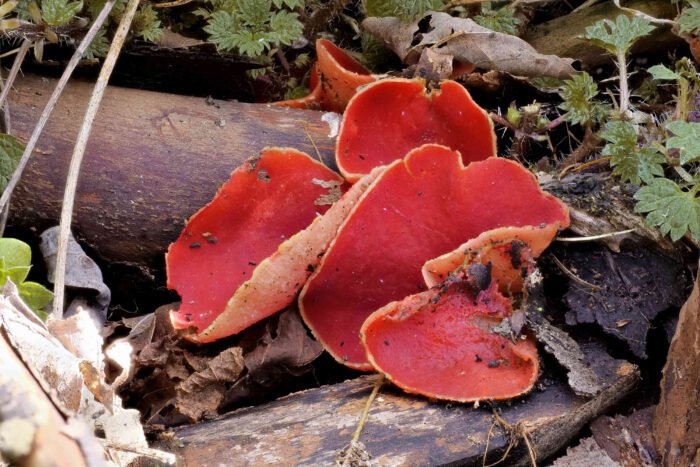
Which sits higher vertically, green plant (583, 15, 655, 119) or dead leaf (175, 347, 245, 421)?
green plant (583, 15, 655, 119)

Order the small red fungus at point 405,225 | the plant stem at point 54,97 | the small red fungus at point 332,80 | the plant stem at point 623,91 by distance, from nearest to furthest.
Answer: the small red fungus at point 405,225
the plant stem at point 54,97
the plant stem at point 623,91
the small red fungus at point 332,80

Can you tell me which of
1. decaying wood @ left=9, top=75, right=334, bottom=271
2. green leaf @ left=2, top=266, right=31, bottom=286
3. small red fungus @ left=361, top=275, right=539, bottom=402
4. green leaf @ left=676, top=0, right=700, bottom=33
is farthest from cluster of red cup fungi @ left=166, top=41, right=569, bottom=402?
green leaf @ left=676, top=0, right=700, bottom=33

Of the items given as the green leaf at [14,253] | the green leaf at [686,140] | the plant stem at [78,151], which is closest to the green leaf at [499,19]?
the green leaf at [686,140]

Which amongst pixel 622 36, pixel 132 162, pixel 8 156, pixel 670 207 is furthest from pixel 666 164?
pixel 8 156

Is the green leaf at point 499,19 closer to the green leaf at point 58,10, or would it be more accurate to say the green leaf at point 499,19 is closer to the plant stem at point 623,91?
the plant stem at point 623,91

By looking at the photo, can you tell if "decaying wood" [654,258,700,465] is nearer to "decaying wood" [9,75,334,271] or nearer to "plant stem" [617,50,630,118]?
"plant stem" [617,50,630,118]

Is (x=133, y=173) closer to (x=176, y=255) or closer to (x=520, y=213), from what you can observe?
(x=176, y=255)
